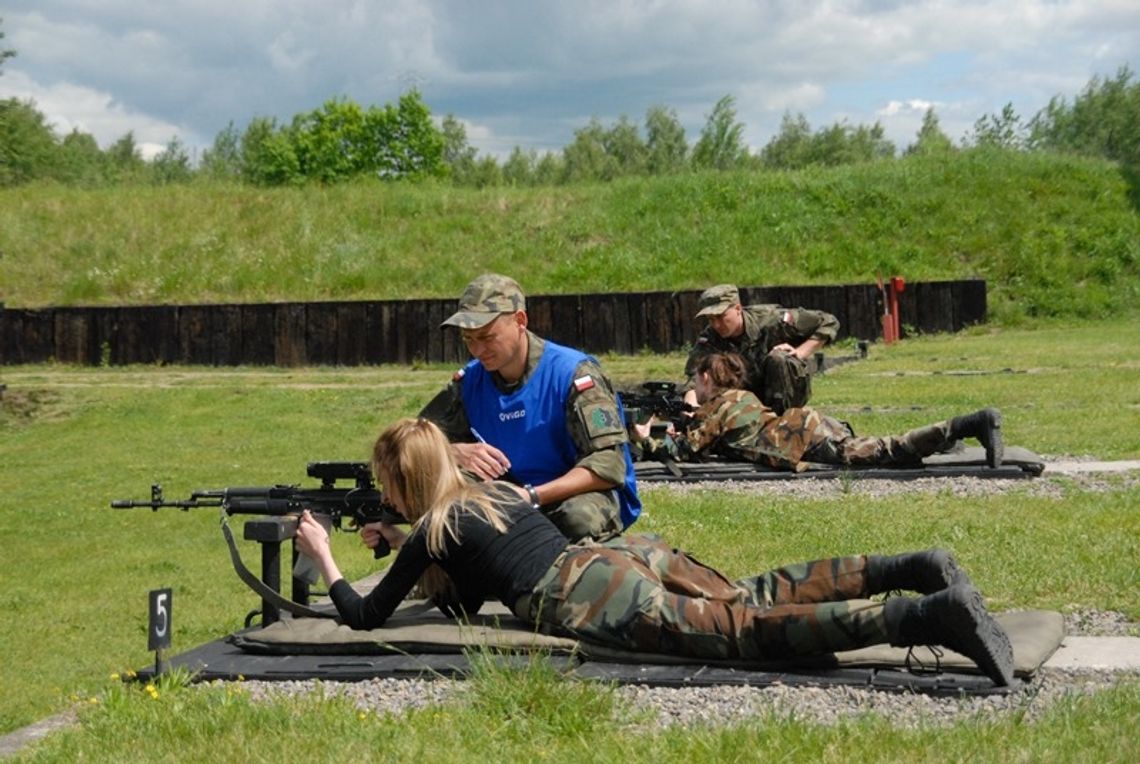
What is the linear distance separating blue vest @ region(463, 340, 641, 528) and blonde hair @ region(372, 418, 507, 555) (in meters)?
1.07

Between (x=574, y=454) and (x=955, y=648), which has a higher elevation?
(x=574, y=454)

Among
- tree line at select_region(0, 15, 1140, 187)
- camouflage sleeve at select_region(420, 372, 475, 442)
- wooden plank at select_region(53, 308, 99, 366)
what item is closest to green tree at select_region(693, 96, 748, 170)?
tree line at select_region(0, 15, 1140, 187)

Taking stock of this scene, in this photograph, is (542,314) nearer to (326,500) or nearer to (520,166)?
(326,500)

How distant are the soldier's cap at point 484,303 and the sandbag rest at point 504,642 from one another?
1.39 m

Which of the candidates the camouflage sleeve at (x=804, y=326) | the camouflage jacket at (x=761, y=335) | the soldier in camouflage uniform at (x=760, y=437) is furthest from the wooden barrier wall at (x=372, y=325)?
the soldier in camouflage uniform at (x=760, y=437)

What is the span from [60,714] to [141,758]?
2.06 metres

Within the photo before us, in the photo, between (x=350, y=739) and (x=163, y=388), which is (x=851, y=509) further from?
(x=163, y=388)

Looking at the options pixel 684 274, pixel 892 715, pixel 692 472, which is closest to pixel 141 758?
pixel 892 715

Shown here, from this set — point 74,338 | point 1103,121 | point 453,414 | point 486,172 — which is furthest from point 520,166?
point 453,414

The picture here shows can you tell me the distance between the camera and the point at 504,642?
6.91 m

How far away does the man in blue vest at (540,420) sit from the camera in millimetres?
7797

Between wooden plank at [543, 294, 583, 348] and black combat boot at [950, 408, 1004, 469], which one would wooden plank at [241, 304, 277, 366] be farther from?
black combat boot at [950, 408, 1004, 469]

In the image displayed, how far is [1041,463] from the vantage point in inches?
528

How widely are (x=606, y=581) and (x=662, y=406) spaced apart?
875 cm
